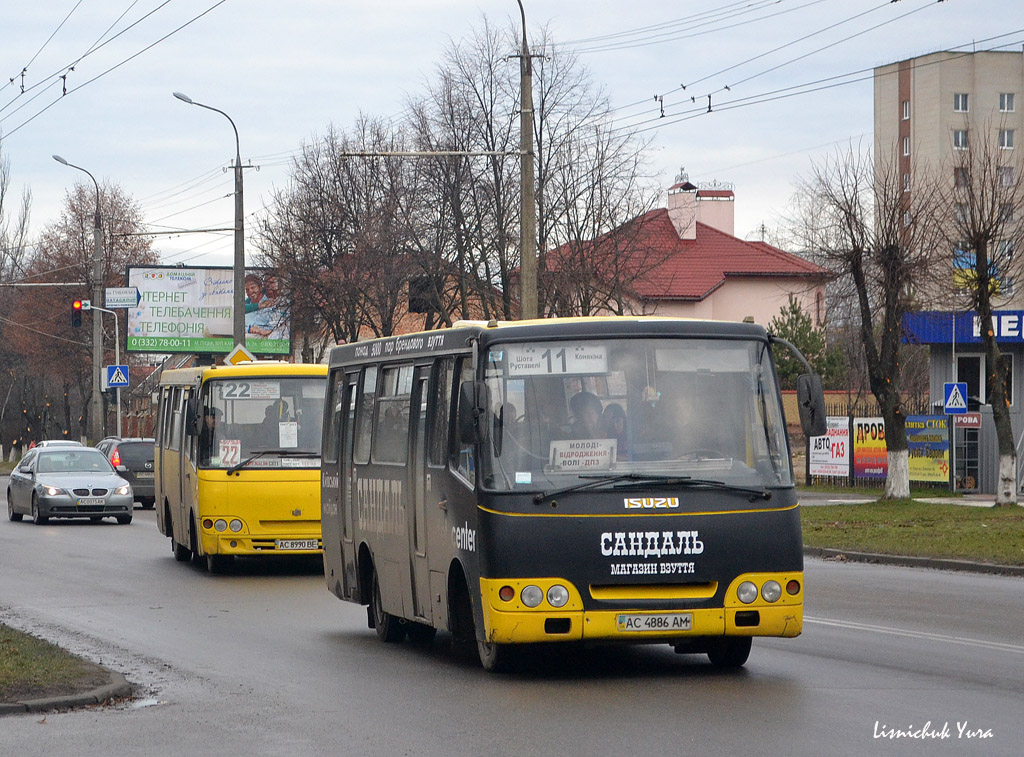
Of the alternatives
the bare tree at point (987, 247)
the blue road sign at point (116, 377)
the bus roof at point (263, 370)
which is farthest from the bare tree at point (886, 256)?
the blue road sign at point (116, 377)

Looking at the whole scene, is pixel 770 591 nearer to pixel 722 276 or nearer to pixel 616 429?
pixel 616 429

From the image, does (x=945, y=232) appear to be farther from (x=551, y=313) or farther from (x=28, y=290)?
(x=28, y=290)

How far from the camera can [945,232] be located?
31359 mm

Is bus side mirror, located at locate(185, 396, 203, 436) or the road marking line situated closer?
the road marking line

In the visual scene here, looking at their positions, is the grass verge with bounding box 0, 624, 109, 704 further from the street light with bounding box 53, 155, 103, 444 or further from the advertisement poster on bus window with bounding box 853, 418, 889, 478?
the street light with bounding box 53, 155, 103, 444

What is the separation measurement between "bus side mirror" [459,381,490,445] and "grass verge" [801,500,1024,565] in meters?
11.3

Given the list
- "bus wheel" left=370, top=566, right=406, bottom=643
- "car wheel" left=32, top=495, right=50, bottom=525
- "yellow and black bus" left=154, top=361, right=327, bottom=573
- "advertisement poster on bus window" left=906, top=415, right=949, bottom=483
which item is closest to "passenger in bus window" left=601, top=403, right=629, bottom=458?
"bus wheel" left=370, top=566, right=406, bottom=643

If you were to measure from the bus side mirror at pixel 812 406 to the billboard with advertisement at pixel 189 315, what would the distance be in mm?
51889

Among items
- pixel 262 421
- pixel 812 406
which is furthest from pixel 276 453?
pixel 812 406

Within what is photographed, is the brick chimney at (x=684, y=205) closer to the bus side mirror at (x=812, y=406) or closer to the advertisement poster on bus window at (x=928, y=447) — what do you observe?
the advertisement poster on bus window at (x=928, y=447)

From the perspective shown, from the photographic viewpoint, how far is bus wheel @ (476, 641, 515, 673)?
10.6 metres

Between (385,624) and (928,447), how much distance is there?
26.7 m

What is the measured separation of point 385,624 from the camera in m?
13.2

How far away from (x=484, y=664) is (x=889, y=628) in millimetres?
4103
